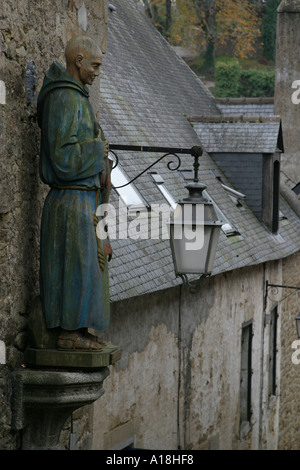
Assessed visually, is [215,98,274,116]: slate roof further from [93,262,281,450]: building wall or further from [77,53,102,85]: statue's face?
[77,53,102,85]: statue's face

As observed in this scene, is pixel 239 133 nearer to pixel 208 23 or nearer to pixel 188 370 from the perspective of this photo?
pixel 188 370

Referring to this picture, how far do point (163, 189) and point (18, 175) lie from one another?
292 inches

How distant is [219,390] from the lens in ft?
44.8

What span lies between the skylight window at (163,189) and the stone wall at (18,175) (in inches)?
269

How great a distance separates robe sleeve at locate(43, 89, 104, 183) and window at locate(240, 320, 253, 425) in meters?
10.1

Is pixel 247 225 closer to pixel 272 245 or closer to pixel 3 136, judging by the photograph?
pixel 272 245

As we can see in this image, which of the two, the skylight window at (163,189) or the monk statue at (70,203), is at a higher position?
the skylight window at (163,189)

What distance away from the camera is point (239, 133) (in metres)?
16.1

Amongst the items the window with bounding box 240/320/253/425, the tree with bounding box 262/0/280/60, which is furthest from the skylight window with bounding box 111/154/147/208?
the tree with bounding box 262/0/280/60

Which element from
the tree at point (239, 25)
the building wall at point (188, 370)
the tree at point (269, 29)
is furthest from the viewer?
the tree at point (269, 29)

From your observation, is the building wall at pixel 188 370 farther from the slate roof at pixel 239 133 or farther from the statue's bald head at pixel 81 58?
the statue's bald head at pixel 81 58

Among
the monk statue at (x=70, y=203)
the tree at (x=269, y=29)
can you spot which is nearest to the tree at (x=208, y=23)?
the tree at (x=269, y=29)

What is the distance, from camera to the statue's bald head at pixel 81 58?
17.7ft

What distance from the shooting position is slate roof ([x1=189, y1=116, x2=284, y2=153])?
51.8 ft
